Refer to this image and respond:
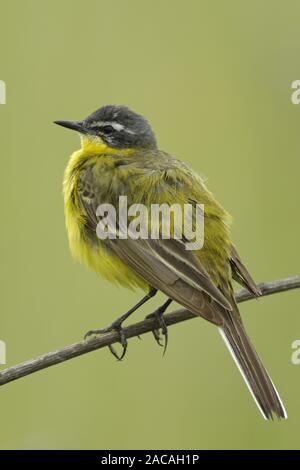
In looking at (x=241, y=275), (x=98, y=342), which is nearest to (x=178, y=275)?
(x=241, y=275)

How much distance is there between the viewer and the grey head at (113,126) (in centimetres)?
710

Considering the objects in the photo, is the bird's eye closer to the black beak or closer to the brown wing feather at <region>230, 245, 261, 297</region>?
the black beak

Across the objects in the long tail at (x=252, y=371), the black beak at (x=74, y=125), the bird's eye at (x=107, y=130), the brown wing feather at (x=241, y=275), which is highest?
the black beak at (x=74, y=125)

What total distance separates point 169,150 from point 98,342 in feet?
9.99

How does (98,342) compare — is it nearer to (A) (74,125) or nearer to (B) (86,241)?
(B) (86,241)

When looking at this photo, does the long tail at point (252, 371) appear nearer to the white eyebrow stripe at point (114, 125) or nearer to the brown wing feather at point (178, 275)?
the brown wing feather at point (178, 275)

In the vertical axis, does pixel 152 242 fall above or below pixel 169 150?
below

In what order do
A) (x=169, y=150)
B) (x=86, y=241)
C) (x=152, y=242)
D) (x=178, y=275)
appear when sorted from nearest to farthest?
(x=178, y=275)
(x=152, y=242)
(x=86, y=241)
(x=169, y=150)

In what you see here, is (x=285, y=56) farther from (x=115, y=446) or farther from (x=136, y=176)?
(x=115, y=446)

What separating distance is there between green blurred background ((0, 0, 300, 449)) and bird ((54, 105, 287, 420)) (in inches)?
33.5

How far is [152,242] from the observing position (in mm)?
5961

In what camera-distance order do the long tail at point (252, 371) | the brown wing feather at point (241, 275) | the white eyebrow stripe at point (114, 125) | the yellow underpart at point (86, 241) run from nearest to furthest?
the long tail at point (252, 371), the brown wing feather at point (241, 275), the yellow underpart at point (86, 241), the white eyebrow stripe at point (114, 125)

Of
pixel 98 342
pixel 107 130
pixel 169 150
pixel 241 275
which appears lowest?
pixel 98 342

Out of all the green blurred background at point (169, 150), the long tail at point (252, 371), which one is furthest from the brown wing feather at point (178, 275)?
the green blurred background at point (169, 150)
